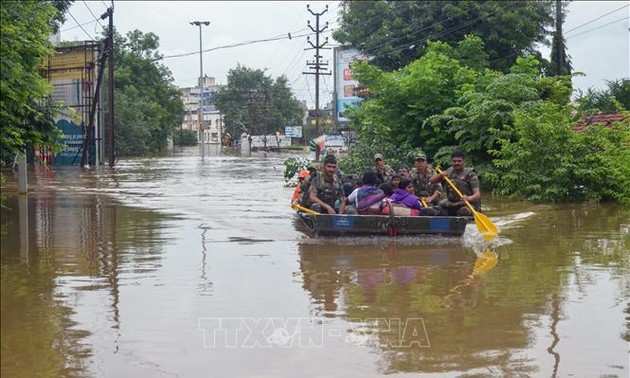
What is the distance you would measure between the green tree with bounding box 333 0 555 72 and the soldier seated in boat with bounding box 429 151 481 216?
21.7 meters

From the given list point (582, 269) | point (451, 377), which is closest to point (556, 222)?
point (582, 269)

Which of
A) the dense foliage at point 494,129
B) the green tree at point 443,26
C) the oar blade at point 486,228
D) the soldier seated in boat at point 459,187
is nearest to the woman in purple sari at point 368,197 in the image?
the soldier seated in boat at point 459,187

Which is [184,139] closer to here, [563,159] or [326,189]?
[563,159]

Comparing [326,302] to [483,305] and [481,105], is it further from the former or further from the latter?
[481,105]

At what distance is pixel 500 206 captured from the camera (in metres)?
19.9

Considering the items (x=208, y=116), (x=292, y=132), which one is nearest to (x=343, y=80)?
(x=292, y=132)

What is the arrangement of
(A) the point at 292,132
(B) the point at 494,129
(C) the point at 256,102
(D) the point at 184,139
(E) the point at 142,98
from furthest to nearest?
(D) the point at 184,139
(C) the point at 256,102
(A) the point at 292,132
(E) the point at 142,98
(B) the point at 494,129

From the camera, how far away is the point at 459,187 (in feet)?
44.8

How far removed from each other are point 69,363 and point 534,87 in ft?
65.4

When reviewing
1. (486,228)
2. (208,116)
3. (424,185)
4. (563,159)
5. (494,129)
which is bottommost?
(486,228)

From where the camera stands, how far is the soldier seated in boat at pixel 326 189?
13250 mm

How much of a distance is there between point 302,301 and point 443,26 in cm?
2939

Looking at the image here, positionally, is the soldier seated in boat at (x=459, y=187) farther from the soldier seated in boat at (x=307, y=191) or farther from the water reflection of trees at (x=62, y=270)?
the water reflection of trees at (x=62, y=270)

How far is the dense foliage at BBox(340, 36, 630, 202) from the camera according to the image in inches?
795
